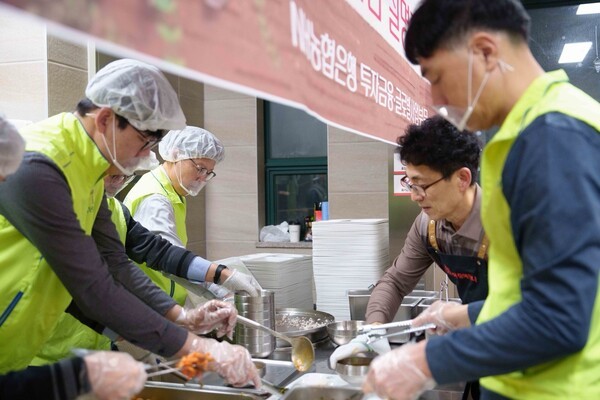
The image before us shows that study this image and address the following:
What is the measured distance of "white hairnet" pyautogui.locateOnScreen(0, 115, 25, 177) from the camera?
1.19 m

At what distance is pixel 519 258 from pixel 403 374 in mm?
317

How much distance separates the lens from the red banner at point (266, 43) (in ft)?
1.86

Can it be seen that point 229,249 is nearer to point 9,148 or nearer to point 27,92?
point 27,92

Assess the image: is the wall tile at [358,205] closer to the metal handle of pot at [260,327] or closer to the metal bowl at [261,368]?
the metal handle of pot at [260,327]

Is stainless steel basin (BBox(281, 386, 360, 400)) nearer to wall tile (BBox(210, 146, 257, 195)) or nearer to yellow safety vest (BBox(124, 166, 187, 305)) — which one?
yellow safety vest (BBox(124, 166, 187, 305))

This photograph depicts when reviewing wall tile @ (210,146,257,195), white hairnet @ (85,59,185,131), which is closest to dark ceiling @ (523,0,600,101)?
wall tile @ (210,146,257,195)

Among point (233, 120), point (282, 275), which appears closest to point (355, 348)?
point (282, 275)

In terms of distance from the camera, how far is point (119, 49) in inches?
22.3

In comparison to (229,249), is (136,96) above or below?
above

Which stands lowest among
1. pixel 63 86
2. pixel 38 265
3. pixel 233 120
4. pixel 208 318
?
pixel 208 318

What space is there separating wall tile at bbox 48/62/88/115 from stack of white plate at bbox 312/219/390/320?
165cm

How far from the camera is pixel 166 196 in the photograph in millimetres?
2928

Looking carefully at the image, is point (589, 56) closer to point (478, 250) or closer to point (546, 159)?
point (478, 250)

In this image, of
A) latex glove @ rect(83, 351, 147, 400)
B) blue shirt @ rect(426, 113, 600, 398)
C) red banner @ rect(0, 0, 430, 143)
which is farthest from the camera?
latex glove @ rect(83, 351, 147, 400)
